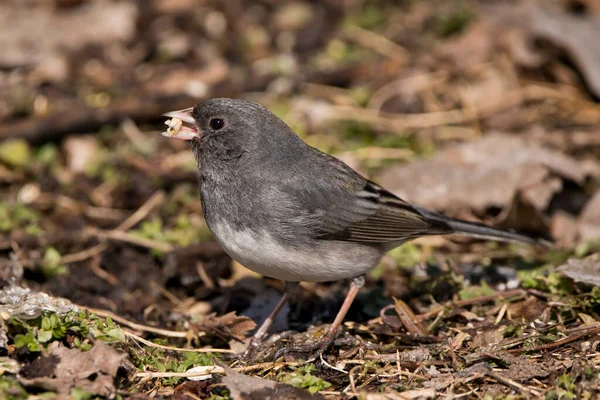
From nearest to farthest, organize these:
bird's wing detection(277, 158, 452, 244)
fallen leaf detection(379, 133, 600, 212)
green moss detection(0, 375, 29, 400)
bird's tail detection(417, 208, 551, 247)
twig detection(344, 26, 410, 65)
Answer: green moss detection(0, 375, 29, 400)
bird's wing detection(277, 158, 452, 244)
bird's tail detection(417, 208, 551, 247)
fallen leaf detection(379, 133, 600, 212)
twig detection(344, 26, 410, 65)

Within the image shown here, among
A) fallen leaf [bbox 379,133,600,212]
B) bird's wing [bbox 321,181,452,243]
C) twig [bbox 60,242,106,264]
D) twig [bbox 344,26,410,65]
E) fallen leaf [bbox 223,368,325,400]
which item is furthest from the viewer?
twig [bbox 344,26,410,65]

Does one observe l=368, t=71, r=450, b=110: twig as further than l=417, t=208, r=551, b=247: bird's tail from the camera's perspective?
Yes

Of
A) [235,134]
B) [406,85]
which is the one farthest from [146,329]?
[406,85]

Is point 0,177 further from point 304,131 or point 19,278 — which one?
point 304,131

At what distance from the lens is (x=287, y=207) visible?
3688 mm

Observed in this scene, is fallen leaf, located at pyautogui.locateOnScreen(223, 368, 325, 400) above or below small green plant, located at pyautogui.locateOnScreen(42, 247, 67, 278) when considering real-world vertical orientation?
above

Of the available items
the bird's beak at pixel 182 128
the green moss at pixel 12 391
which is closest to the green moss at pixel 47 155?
the bird's beak at pixel 182 128

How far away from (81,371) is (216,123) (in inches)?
59.2

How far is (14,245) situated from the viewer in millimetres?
4387

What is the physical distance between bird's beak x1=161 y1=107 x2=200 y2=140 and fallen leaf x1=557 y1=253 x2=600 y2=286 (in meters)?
2.02

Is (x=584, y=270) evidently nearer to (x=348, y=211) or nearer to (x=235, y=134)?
(x=348, y=211)

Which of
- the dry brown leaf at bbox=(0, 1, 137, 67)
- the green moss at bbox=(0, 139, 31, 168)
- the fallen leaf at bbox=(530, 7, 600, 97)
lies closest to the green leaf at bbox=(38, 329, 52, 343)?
the green moss at bbox=(0, 139, 31, 168)

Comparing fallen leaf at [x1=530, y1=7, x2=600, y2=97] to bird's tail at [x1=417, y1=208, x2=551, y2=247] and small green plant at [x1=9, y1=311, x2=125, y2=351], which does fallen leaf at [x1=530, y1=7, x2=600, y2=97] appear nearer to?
bird's tail at [x1=417, y1=208, x2=551, y2=247]

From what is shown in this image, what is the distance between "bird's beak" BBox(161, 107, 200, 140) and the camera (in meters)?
3.96
